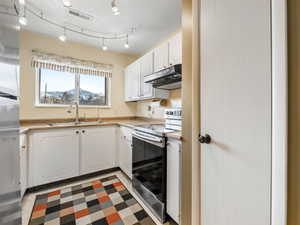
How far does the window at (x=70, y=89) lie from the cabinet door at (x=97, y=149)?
2.63 feet

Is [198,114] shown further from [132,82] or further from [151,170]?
[132,82]

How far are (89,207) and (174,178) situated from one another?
3.75 feet

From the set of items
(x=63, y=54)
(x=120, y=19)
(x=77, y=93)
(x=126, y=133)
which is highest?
(x=120, y=19)

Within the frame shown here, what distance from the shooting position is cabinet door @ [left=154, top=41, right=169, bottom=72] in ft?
6.52

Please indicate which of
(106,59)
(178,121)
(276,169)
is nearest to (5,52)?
(276,169)

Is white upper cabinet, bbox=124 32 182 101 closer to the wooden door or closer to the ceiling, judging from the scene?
the ceiling

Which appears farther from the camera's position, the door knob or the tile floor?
the tile floor

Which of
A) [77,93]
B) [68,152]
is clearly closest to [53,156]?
[68,152]

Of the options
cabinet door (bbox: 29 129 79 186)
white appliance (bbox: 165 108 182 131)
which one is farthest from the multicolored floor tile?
white appliance (bbox: 165 108 182 131)

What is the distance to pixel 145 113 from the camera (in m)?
3.13

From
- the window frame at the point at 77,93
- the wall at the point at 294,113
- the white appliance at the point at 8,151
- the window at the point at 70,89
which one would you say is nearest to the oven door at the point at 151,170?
the wall at the point at 294,113

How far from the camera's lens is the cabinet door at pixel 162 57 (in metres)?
1.99

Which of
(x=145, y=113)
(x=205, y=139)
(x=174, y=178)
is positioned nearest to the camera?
(x=205, y=139)

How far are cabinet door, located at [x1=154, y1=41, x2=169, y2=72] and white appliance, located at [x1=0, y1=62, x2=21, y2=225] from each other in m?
1.68
